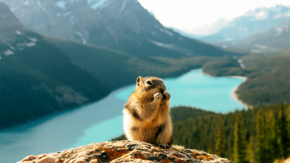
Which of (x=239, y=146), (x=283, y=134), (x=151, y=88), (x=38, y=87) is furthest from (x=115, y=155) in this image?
(x=38, y=87)

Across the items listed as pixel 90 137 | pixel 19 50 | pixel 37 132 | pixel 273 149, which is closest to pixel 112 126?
pixel 90 137

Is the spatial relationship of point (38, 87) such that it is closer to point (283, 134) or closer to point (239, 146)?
point (239, 146)

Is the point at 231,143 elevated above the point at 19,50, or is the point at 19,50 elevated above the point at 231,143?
the point at 19,50

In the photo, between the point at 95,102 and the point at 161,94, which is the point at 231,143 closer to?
the point at 161,94

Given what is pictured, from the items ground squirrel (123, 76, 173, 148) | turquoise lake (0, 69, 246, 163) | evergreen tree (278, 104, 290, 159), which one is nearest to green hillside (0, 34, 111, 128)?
turquoise lake (0, 69, 246, 163)

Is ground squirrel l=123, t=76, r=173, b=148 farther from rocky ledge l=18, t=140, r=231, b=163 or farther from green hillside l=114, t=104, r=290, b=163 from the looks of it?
green hillside l=114, t=104, r=290, b=163
